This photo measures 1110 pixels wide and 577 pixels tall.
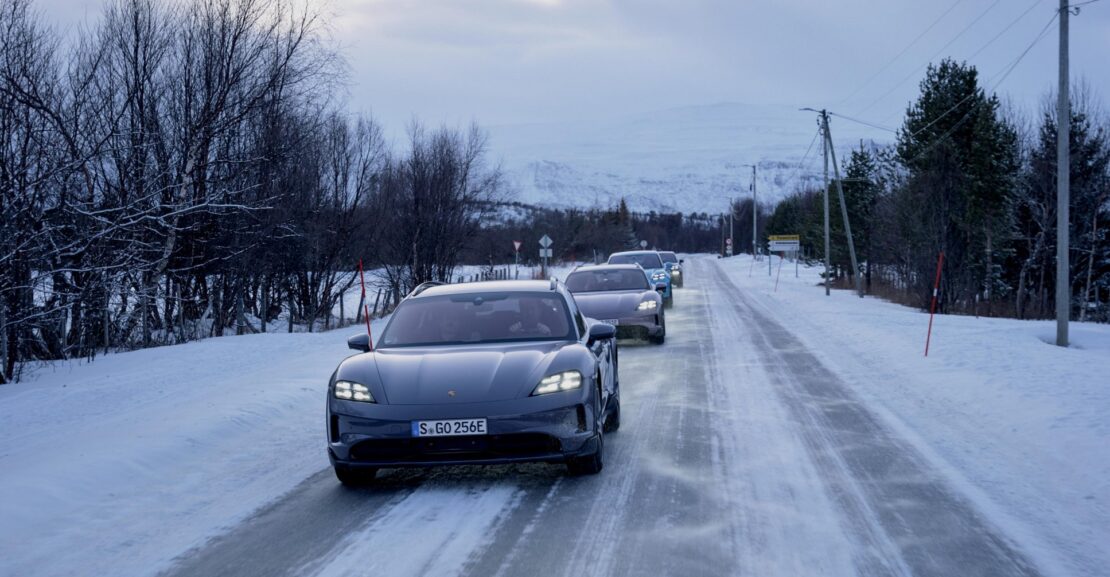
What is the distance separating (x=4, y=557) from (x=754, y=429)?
19.9 feet

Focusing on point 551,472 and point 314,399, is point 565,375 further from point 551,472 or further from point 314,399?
point 314,399

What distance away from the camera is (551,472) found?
22.7ft

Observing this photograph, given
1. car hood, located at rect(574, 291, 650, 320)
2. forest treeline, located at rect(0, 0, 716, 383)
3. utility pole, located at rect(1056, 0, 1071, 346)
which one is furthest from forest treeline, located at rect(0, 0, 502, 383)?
utility pole, located at rect(1056, 0, 1071, 346)

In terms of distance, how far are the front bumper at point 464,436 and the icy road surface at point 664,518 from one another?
0.88 feet

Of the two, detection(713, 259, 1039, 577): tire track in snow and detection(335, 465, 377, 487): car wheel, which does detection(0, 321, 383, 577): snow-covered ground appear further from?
detection(713, 259, 1039, 577): tire track in snow

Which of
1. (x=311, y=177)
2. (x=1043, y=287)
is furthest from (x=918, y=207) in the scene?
(x=311, y=177)

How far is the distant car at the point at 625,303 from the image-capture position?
1662cm

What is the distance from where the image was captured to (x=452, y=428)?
611 cm

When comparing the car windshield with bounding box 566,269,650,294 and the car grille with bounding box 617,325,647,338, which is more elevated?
the car windshield with bounding box 566,269,650,294

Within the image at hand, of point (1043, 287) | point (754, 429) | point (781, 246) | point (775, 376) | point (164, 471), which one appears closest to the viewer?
point (164, 471)

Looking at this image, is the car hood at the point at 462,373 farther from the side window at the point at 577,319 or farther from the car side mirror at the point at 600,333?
the side window at the point at 577,319

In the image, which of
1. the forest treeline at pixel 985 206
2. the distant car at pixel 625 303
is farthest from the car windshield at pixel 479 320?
the forest treeline at pixel 985 206

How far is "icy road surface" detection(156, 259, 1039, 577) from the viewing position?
477cm

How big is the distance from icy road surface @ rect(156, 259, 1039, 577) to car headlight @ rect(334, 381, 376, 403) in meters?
0.66
